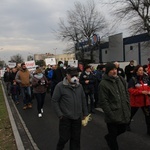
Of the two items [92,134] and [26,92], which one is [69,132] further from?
[26,92]

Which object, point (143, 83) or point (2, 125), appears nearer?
point (143, 83)

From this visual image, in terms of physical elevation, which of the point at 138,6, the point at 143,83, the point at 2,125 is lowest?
the point at 2,125

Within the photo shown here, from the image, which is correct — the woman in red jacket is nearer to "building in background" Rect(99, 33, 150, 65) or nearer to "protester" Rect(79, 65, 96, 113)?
"protester" Rect(79, 65, 96, 113)

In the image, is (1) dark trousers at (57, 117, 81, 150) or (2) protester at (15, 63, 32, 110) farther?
(2) protester at (15, 63, 32, 110)

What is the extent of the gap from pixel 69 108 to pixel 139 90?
7.92 ft

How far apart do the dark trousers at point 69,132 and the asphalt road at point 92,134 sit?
3.79ft

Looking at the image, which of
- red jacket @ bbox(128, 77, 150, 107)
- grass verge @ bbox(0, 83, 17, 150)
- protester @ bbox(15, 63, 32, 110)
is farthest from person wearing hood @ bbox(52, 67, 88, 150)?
protester @ bbox(15, 63, 32, 110)

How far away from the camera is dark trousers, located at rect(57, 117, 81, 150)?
17.2ft

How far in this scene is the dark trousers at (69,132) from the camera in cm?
524

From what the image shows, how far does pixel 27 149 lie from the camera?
22.0 ft

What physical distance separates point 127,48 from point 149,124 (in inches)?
1490

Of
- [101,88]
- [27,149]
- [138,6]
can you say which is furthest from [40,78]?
[138,6]

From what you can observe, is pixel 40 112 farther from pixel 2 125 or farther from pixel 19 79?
pixel 19 79

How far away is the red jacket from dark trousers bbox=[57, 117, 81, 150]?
225 cm
